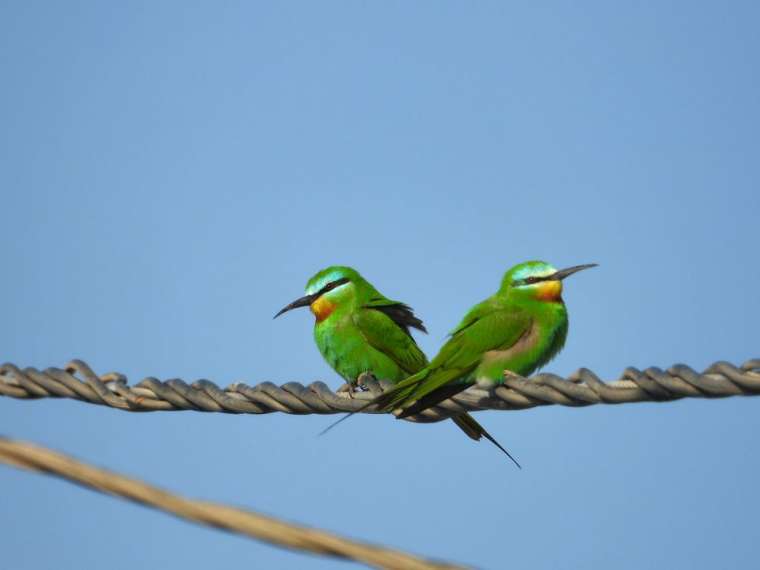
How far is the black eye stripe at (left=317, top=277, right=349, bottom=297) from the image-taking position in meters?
6.87

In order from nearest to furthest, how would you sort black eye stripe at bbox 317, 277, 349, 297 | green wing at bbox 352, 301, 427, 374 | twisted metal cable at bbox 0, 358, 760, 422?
twisted metal cable at bbox 0, 358, 760, 422, green wing at bbox 352, 301, 427, 374, black eye stripe at bbox 317, 277, 349, 297

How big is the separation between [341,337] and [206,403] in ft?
9.88

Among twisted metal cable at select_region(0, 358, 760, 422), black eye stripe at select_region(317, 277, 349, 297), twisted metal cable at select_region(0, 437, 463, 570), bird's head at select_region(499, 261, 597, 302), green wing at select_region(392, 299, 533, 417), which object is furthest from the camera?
black eye stripe at select_region(317, 277, 349, 297)

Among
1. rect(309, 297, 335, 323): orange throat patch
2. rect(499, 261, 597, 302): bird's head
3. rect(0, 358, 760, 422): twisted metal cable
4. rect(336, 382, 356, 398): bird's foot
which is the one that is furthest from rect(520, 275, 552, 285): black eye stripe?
rect(0, 358, 760, 422): twisted metal cable

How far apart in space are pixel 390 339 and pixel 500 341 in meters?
1.47

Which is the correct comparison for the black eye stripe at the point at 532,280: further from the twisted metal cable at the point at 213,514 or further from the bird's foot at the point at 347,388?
the twisted metal cable at the point at 213,514

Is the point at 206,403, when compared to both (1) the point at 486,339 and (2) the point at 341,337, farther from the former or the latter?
(2) the point at 341,337

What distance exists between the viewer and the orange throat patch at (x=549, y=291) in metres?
5.47

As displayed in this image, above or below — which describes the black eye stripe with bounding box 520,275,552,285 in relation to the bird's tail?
above

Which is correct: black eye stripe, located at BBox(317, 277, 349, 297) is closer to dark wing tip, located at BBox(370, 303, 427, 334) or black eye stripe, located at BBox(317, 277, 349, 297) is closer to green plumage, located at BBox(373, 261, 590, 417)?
dark wing tip, located at BBox(370, 303, 427, 334)

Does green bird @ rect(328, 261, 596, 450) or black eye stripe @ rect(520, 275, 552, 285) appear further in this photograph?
black eye stripe @ rect(520, 275, 552, 285)

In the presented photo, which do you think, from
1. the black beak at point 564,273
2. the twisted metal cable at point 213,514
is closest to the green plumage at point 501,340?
the black beak at point 564,273

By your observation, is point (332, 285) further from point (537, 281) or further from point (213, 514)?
point (213, 514)

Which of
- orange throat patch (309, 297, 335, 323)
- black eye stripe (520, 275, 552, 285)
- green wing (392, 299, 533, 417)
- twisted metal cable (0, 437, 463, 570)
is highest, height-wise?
orange throat patch (309, 297, 335, 323)
